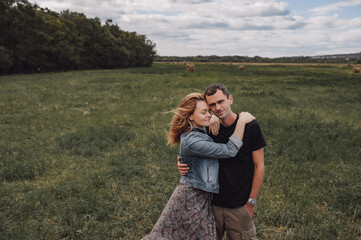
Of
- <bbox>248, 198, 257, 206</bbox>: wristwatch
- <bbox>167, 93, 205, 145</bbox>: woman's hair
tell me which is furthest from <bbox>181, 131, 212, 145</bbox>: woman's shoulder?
<bbox>248, 198, 257, 206</bbox>: wristwatch

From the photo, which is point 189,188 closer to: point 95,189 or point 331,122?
point 95,189

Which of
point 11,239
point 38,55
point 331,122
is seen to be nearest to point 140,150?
point 11,239

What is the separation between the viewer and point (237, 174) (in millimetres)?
2645

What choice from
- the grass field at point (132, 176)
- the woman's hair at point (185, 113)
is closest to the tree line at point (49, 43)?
the grass field at point (132, 176)

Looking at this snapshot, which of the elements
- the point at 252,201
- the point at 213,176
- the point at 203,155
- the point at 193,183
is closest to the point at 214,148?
the point at 203,155

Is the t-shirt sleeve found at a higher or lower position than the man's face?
lower

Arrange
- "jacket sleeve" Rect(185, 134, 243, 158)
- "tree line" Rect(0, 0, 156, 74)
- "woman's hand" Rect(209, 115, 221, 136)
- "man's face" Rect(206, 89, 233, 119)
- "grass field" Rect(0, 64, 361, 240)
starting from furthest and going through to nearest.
Answer: 1. "tree line" Rect(0, 0, 156, 74)
2. "grass field" Rect(0, 64, 361, 240)
3. "woman's hand" Rect(209, 115, 221, 136)
4. "man's face" Rect(206, 89, 233, 119)
5. "jacket sleeve" Rect(185, 134, 243, 158)

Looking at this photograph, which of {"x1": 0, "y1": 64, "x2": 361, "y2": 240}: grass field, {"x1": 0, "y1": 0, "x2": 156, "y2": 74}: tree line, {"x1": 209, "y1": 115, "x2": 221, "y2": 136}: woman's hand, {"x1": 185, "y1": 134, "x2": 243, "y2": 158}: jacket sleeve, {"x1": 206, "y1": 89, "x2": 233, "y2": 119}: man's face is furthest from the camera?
{"x1": 0, "y1": 0, "x2": 156, "y2": 74}: tree line

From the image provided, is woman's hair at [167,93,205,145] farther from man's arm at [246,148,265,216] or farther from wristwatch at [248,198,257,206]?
wristwatch at [248,198,257,206]

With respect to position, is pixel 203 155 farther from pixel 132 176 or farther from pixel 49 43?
pixel 49 43

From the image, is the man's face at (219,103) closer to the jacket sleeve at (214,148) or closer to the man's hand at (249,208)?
the jacket sleeve at (214,148)

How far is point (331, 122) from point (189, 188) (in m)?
9.48

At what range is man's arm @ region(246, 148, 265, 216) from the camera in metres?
2.59

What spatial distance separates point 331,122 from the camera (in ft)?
33.0
